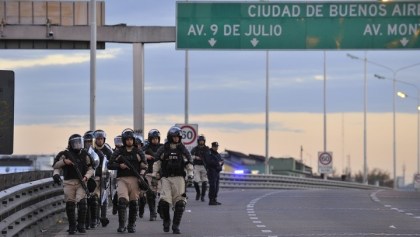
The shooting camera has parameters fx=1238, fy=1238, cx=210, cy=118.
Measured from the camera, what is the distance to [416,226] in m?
23.8

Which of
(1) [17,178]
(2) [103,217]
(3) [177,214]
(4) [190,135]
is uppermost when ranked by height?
(4) [190,135]

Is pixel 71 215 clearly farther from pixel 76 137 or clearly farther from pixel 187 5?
pixel 187 5

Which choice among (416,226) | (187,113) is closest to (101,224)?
(416,226)

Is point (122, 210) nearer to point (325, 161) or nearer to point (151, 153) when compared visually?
point (151, 153)

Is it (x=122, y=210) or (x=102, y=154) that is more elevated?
(x=102, y=154)

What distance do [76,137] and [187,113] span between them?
38.1m

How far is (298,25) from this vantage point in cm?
3659

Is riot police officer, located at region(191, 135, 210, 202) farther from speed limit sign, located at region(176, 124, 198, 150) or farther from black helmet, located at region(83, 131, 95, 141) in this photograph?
speed limit sign, located at region(176, 124, 198, 150)

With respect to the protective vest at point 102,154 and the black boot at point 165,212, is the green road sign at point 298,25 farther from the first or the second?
the black boot at point 165,212

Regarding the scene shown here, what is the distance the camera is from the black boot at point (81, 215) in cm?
2130

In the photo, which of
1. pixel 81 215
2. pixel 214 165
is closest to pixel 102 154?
pixel 81 215

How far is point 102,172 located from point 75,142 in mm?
2361

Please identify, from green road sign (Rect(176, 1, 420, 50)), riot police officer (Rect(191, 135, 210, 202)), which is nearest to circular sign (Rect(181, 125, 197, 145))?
green road sign (Rect(176, 1, 420, 50))

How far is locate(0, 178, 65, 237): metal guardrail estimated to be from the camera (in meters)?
18.0
